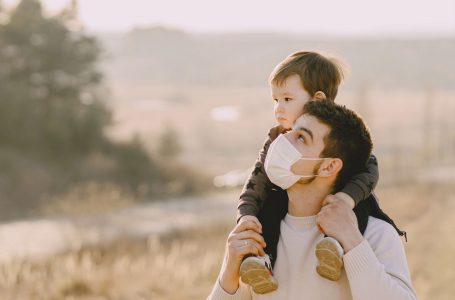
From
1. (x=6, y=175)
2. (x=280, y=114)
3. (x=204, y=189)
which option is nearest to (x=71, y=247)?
(x=280, y=114)

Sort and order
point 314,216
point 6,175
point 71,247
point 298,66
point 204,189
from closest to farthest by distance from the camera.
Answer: point 314,216, point 298,66, point 71,247, point 6,175, point 204,189

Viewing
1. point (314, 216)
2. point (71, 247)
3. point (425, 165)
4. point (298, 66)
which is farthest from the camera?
point (425, 165)

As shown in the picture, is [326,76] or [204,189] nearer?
[326,76]

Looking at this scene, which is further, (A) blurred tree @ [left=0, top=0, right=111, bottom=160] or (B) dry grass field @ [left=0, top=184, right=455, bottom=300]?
(A) blurred tree @ [left=0, top=0, right=111, bottom=160]

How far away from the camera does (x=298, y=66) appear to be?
4008 millimetres

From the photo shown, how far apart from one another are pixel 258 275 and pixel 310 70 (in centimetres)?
109

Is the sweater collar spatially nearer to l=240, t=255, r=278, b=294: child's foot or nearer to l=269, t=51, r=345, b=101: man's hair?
l=240, t=255, r=278, b=294: child's foot

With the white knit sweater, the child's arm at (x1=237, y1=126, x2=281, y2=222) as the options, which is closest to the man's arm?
the white knit sweater

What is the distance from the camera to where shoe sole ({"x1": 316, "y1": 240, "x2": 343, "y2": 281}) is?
10.4 feet

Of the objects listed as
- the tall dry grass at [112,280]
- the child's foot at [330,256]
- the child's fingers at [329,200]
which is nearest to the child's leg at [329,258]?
the child's foot at [330,256]

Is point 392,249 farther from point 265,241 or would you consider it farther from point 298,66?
point 298,66

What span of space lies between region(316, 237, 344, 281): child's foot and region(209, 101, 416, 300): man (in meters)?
0.04

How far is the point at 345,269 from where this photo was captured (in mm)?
3242

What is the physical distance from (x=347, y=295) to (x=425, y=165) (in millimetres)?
44841
